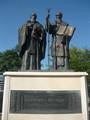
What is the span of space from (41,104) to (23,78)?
1037 millimetres

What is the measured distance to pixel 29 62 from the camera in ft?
37.3

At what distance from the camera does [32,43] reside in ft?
37.8

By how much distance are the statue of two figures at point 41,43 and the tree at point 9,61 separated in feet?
110

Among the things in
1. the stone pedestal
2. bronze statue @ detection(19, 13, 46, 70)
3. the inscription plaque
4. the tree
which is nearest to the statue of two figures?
bronze statue @ detection(19, 13, 46, 70)

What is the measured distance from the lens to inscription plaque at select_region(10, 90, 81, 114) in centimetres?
1019

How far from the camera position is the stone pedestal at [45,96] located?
10156mm

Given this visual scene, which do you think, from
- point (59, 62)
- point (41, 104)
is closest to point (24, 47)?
point (59, 62)

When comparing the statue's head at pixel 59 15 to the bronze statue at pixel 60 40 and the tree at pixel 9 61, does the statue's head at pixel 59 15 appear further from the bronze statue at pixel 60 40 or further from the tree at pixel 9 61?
the tree at pixel 9 61

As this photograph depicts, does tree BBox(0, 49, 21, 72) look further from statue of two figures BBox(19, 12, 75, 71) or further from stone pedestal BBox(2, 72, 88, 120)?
stone pedestal BBox(2, 72, 88, 120)

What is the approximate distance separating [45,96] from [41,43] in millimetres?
2284

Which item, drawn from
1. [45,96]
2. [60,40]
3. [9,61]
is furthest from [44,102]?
[9,61]

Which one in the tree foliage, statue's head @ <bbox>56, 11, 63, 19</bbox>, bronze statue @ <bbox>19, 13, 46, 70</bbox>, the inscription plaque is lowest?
the inscription plaque

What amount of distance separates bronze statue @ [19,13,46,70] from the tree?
110 feet

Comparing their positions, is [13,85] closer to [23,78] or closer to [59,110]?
[23,78]
